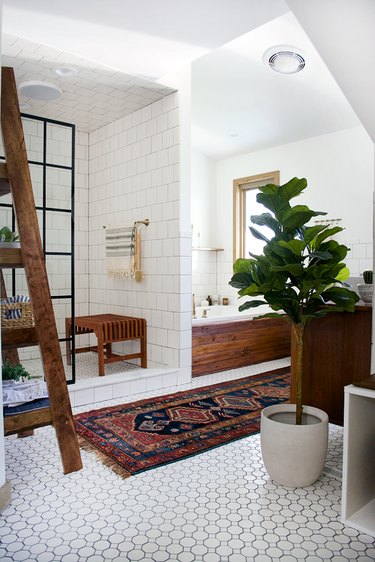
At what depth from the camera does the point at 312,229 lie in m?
2.07

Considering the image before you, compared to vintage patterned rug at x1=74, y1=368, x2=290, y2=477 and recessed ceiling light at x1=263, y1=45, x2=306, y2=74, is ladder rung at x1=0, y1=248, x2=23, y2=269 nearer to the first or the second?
vintage patterned rug at x1=74, y1=368, x2=290, y2=477

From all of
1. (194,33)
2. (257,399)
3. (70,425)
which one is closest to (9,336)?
(70,425)

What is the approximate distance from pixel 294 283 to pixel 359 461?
0.84 m

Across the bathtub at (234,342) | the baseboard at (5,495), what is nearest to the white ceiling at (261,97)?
the bathtub at (234,342)

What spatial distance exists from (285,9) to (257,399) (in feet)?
8.83

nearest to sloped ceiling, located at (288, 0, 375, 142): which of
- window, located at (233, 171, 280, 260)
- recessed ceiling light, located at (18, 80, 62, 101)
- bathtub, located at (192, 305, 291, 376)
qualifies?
recessed ceiling light, located at (18, 80, 62, 101)

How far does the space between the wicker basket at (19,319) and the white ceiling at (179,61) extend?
1.87 meters

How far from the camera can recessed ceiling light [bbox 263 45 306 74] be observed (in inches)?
142

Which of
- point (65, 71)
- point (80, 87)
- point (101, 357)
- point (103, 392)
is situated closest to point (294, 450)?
point (103, 392)

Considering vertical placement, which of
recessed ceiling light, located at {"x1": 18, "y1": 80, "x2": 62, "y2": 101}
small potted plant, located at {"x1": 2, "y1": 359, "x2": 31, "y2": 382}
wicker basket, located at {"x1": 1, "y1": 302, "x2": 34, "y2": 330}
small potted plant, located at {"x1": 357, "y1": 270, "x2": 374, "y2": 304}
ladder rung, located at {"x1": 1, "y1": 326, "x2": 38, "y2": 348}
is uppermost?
recessed ceiling light, located at {"x1": 18, "y1": 80, "x2": 62, "y2": 101}

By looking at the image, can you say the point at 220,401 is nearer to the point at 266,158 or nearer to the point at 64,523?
the point at 64,523

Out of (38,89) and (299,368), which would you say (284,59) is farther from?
(299,368)

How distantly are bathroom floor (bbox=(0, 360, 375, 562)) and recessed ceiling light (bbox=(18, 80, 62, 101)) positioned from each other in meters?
2.70

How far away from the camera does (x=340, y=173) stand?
4.87 metres
